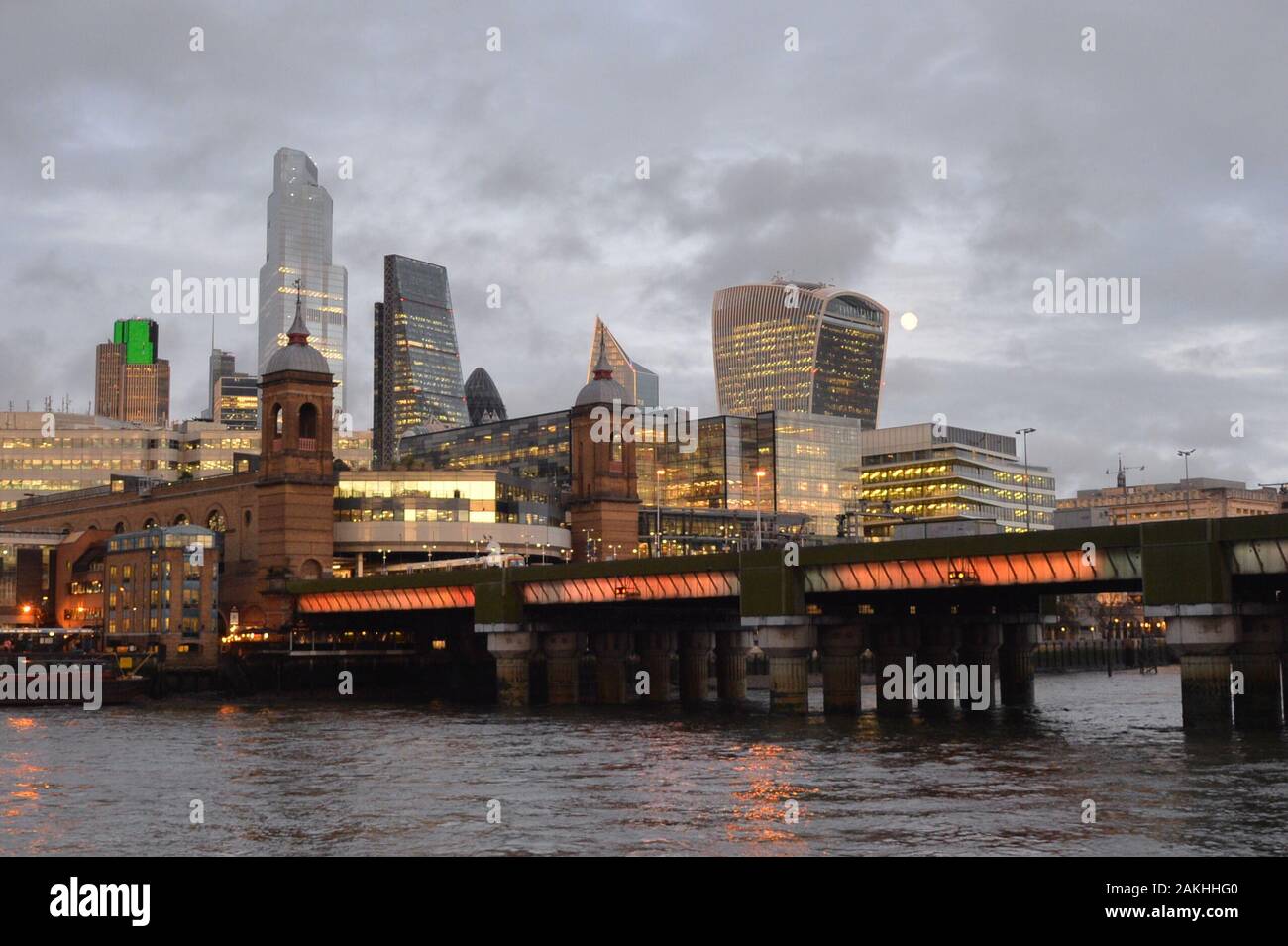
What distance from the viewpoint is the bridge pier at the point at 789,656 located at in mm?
95062

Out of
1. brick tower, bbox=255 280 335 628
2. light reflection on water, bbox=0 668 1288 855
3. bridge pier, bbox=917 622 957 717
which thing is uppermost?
brick tower, bbox=255 280 335 628

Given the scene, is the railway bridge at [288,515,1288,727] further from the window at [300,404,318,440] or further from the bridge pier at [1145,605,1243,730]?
the window at [300,404,318,440]

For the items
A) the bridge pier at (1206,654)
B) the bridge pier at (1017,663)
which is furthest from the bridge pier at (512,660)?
the bridge pier at (1206,654)

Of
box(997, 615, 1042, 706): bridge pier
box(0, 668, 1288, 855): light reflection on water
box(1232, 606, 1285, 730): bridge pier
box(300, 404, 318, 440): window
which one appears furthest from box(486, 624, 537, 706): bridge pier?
box(1232, 606, 1285, 730): bridge pier

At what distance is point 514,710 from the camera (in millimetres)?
113438

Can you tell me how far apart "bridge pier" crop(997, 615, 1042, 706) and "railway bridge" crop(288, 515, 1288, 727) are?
0.12 meters

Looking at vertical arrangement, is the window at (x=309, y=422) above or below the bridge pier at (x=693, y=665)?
above

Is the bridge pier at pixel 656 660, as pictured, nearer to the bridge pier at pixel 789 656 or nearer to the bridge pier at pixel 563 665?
the bridge pier at pixel 563 665

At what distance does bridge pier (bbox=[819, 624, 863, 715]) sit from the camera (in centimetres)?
10038

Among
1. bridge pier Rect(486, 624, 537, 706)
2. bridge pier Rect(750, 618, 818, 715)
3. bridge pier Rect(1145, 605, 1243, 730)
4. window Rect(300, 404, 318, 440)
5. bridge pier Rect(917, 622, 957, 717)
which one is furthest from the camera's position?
window Rect(300, 404, 318, 440)

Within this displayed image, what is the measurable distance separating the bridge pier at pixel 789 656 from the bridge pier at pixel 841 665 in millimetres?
3491

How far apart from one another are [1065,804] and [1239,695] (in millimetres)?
32981

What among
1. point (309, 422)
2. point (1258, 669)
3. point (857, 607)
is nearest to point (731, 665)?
A: point (857, 607)
